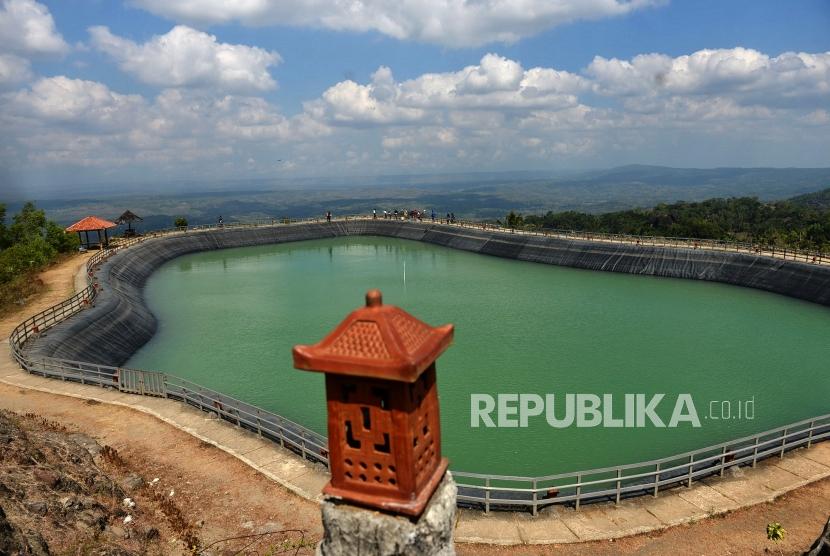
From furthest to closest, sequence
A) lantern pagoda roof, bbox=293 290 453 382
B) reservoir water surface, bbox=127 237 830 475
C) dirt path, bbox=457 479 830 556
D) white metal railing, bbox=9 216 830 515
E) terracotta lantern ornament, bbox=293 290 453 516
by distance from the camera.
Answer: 1. reservoir water surface, bbox=127 237 830 475
2. white metal railing, bbox=9 216 830 515
3. dirt path, bbox=457 479 830 556
4. terracotta lantern ornament, bbox=293 290 453 516
5. lantern pagoda roof, bbox=293 290 453 382

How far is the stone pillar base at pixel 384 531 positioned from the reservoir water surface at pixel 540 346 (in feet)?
38.4

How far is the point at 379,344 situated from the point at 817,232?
77.9 m

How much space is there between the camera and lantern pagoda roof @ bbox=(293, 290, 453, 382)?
6305 mm

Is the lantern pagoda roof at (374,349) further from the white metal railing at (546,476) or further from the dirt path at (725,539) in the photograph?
the dirt path at (725,539)

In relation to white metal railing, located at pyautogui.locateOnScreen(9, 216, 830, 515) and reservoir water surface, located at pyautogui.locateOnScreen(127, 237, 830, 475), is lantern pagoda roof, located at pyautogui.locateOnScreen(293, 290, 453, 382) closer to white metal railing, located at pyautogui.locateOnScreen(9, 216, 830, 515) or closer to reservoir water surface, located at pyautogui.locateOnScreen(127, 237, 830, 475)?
white metal railing, located at pyautogui.locateOnScreen(9, 216, 830, 515)

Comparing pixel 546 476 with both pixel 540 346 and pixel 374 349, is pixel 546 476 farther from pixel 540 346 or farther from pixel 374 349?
pixel 540 346

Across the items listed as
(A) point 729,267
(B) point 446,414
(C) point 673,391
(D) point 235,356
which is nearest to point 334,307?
(D) point 235,356

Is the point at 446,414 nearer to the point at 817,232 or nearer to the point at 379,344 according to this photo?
the point at 379,344

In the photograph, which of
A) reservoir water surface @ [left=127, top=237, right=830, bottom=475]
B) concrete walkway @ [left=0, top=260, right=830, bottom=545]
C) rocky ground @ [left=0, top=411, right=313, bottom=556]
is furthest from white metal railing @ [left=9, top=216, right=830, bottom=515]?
rocky ground @ [left=0, top=411, right=313, bottom=556]

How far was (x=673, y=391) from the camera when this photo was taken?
79.9 ft

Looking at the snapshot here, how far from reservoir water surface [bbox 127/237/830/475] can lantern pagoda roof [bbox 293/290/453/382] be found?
12889 millimetres

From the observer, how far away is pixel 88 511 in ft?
39.4

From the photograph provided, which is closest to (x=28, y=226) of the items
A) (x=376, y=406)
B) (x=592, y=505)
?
(x=592, y=505)

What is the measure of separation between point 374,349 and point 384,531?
7.45 feet
